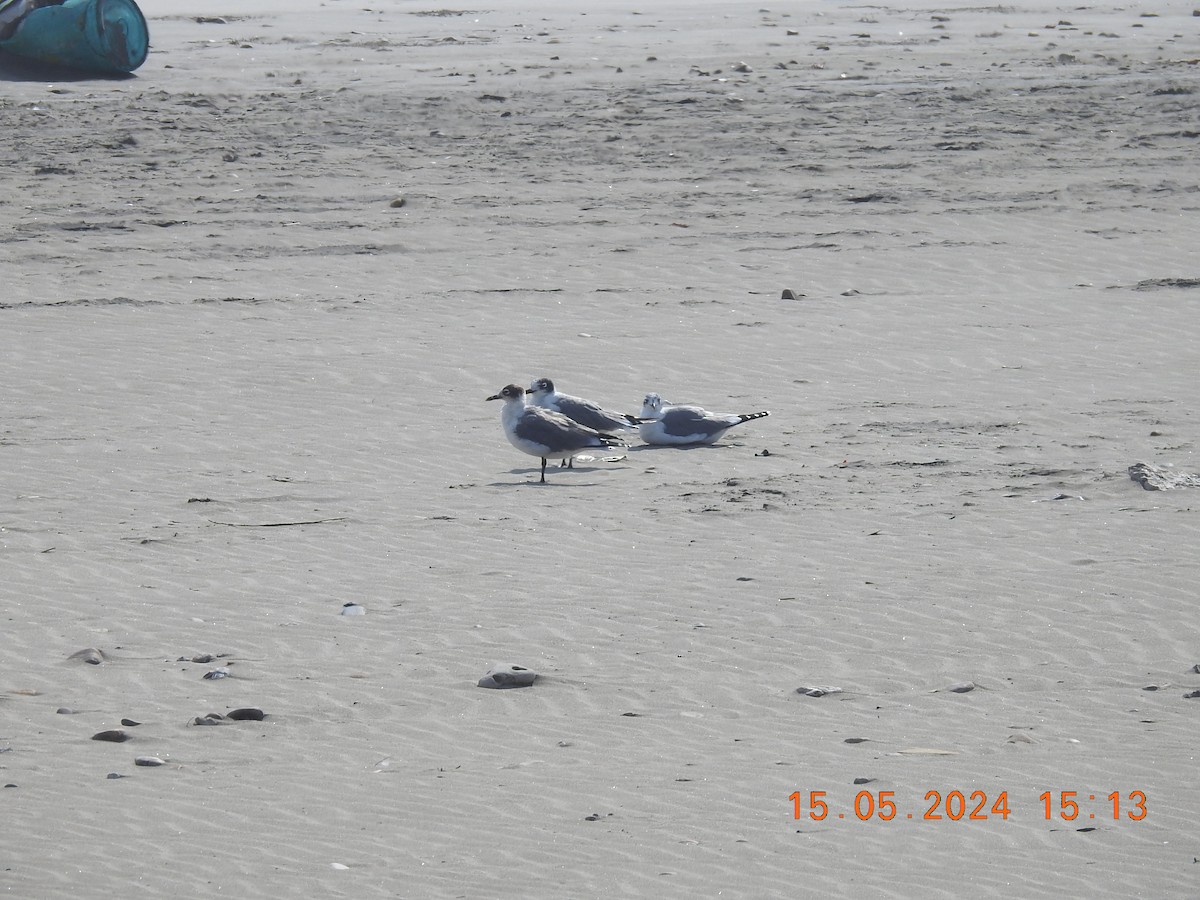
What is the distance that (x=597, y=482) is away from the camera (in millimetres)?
9695

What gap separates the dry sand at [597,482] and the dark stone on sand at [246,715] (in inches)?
2.1

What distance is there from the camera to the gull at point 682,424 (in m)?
10.0

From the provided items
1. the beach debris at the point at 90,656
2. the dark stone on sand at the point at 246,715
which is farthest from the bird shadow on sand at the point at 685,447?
the dark stone on sand at the point at 246,715

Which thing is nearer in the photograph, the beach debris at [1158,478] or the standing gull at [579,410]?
the beach debris at [1158,478]

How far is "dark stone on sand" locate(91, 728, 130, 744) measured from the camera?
584 cm

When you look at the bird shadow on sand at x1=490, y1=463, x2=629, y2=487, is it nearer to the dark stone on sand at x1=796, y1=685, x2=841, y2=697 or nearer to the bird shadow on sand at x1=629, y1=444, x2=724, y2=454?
the bird shadow on sand at x1=629, y1=444, x2=724, y2=454

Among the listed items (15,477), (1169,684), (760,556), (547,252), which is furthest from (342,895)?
(547,252)

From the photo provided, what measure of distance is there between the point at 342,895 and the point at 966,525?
4.61 meters

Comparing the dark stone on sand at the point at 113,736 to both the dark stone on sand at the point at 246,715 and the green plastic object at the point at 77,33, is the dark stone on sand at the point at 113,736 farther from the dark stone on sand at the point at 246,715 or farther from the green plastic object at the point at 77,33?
the green plastic object at the point at 77,33

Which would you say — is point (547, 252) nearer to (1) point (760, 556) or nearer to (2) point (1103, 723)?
(1) point (760, 556)

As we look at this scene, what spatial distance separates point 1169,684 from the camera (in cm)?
629

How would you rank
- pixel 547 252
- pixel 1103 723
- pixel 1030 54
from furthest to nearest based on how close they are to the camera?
pixel 1030 54 < pixel 547 252 < pixel 1103 723
